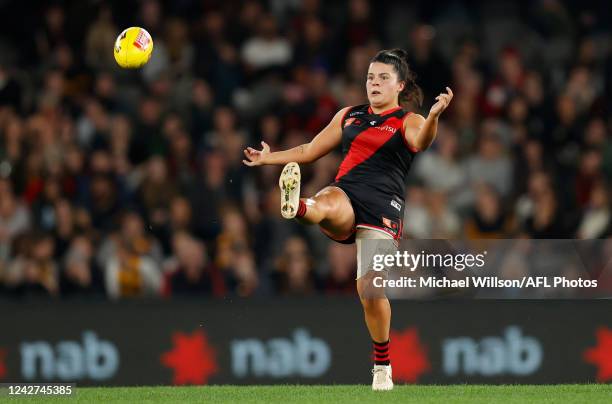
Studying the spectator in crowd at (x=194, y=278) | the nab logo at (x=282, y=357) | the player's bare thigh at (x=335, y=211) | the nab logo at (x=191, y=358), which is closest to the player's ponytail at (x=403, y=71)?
the player's bare thigh at (x=335, y=211)

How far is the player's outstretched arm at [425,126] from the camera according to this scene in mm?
9039

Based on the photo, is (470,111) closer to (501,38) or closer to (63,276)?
(501,38)

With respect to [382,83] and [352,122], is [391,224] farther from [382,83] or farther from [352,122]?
[382,83]

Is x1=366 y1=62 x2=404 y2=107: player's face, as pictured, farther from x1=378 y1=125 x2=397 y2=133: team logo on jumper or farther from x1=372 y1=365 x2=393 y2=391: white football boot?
x1=372 y1=365 x2=393 y2=391: white football boot

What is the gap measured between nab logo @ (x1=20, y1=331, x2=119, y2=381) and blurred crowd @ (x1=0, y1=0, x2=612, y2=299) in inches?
36.8

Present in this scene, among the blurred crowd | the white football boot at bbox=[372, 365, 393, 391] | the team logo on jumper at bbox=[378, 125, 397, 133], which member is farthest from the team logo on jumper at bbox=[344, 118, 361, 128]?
the blurred crowd

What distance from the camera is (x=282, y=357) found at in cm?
1224

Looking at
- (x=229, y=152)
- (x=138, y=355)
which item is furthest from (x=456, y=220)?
(x=138, y=355)

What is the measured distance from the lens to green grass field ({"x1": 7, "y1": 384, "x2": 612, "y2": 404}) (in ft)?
31.4

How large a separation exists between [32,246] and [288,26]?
15.9 feet

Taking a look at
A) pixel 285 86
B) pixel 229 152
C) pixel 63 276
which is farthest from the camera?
pixel 285 86

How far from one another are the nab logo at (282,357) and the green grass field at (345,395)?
114 cm

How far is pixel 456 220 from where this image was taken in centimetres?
1385

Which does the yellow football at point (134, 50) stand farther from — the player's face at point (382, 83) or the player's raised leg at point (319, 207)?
the player's raised leg at point (319, 207)
